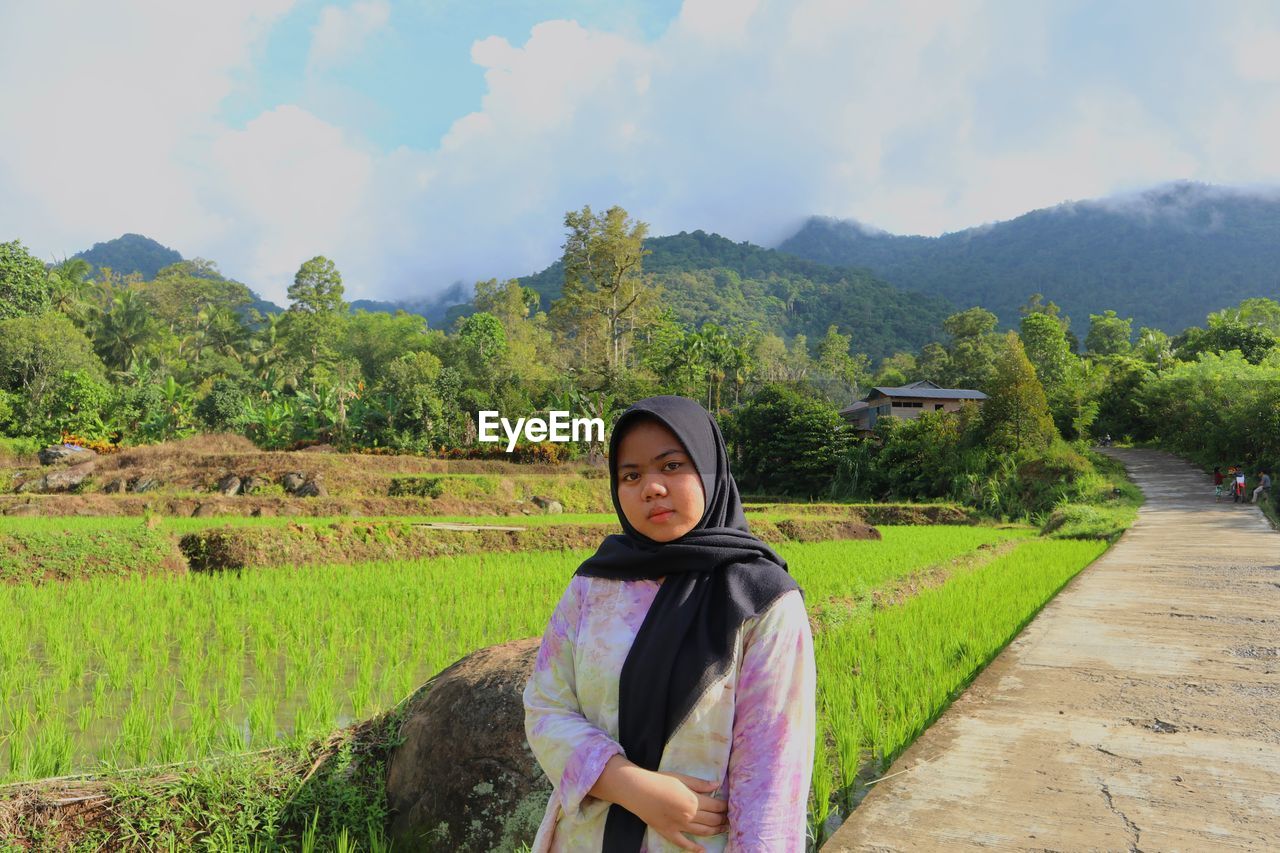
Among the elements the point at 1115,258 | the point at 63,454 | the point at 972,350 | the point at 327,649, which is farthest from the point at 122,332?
the point at 1115,258

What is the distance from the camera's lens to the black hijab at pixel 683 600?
1.16 metres

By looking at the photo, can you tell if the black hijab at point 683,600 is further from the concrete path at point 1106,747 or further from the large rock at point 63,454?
the large rock at point 63,454

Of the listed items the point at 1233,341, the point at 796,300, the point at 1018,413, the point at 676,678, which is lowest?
the point at 676,678

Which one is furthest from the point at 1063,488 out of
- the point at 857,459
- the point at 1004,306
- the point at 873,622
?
the point at 1004,306

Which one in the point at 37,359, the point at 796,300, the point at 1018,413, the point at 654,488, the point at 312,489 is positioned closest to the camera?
the point at 654,488

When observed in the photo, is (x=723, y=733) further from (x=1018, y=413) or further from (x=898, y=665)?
(x=1018, y=413)

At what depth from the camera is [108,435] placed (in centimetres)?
2436

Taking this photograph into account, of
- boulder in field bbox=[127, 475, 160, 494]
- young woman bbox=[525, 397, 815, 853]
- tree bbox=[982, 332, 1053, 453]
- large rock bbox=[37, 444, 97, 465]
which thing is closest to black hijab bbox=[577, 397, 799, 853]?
young woman bbox=[525, 397, 815, 853]

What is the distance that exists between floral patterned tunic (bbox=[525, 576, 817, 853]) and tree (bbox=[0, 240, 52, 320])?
130 feet

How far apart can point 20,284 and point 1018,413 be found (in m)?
39.4

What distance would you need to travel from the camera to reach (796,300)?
3915 inches

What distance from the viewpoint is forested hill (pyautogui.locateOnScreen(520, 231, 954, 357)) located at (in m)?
84.9

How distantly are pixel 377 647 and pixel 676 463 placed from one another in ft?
14.0

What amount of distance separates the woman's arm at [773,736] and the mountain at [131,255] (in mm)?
180958
